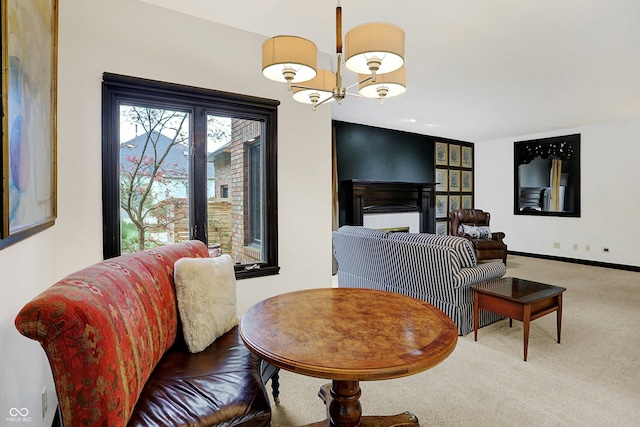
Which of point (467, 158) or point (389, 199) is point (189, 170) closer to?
point (389, 199)

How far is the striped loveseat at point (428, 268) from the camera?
278 centimetres

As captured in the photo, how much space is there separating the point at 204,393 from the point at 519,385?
1951mm

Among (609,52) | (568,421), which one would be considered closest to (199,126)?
(568,421)

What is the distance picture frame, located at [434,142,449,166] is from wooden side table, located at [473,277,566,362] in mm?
4585

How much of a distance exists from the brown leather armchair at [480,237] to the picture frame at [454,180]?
1084 millimetres

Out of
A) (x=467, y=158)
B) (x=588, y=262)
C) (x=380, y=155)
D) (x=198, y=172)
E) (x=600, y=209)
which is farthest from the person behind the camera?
(x=467, y=158)

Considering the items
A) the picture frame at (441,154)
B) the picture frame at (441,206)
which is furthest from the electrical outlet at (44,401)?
the picture frame at (441,154)

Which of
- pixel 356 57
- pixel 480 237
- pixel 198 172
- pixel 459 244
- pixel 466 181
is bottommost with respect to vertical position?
pixel 480 237

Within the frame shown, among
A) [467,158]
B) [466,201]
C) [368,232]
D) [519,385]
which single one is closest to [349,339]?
[519,385]

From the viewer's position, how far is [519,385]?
2.08 m

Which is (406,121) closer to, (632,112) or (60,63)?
(632,112)

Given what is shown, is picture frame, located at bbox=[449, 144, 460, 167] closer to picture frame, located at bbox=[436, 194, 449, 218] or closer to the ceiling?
picture frame, located at bbox=[436, 194, 449, 218]

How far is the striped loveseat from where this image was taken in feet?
9.12

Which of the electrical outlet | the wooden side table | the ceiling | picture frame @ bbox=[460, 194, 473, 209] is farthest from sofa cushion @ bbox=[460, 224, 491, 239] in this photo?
the electrical outlet
